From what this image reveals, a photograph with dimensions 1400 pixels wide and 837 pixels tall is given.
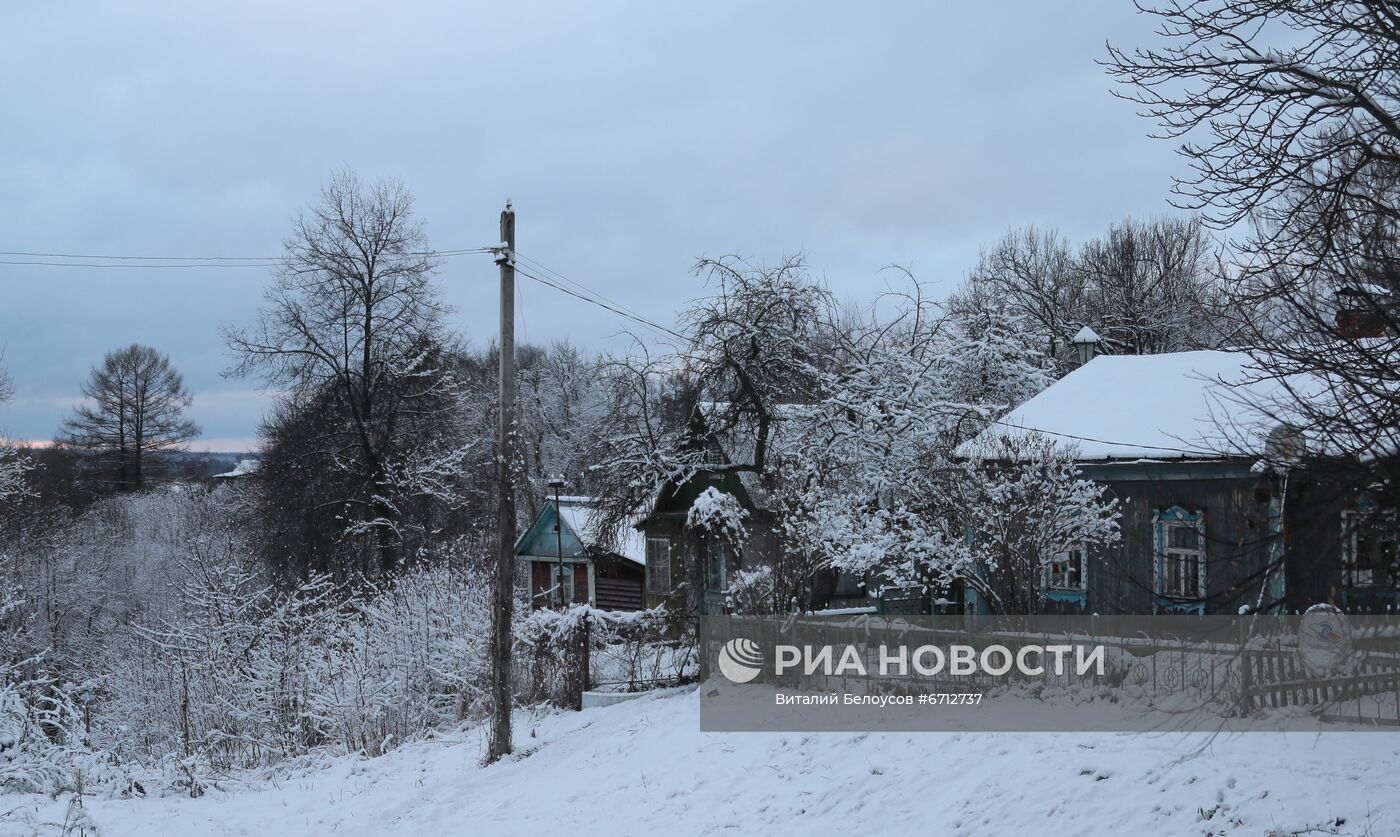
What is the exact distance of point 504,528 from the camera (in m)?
14.3

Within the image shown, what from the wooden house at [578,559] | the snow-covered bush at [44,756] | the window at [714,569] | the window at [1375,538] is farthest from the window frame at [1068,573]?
the snow-covered bush at [44,756]

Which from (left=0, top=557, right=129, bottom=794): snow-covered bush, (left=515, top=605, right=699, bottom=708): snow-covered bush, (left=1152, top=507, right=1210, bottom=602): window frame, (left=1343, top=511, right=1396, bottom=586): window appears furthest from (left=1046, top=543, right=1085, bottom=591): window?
(left=0, top=557, right=129, bottom=794): snow-covered bush

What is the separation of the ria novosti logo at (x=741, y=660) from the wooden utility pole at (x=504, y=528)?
3.10m

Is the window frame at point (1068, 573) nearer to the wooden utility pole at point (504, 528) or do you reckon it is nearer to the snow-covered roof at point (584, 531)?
the wooden utility pole at point (504, 528)

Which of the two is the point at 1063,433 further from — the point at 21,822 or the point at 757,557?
the point at 21,822

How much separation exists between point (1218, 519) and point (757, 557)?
271 inches

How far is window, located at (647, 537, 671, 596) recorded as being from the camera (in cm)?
2748

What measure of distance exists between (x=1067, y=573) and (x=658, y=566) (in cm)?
1277

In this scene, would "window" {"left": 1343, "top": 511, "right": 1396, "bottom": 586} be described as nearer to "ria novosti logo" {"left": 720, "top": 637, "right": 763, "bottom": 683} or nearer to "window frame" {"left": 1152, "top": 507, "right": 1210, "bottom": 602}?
"ria novosti logo" {"left": 720, "top": 637, "right": 763, "bottom": 683}

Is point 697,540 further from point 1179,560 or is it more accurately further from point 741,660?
point 1179,560

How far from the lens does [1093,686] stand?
1088 cm

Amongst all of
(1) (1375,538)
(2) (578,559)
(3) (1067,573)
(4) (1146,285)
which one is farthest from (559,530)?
(4) (1146,285)

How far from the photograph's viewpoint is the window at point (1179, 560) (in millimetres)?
15992

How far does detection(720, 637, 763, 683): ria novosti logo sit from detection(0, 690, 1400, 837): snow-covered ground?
2.72ft
